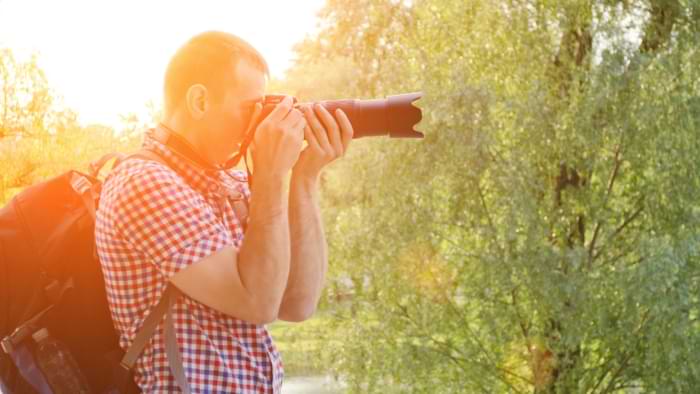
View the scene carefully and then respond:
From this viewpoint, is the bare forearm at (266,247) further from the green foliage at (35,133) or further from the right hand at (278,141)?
the green foliage at (35,133)

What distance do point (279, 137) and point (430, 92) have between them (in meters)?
6.70

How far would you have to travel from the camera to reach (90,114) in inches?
595

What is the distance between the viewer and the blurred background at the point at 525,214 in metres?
7.54

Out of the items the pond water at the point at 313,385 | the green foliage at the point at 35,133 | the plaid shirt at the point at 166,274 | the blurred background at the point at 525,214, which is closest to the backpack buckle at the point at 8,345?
the plaid shirt at the point at 166,274

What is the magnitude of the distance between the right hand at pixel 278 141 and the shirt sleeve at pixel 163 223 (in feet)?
0.35

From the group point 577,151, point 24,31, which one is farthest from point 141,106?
point 577,151

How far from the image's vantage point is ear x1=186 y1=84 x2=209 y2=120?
1.26 meters

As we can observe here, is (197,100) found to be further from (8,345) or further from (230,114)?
(8,345)

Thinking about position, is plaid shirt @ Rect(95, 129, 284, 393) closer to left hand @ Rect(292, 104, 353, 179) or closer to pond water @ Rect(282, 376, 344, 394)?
left hand @ Rect(292, 104, 353, 179)

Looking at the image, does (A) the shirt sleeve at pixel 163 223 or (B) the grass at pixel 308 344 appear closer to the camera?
(A) the shirt sleeve at pixel 163 223

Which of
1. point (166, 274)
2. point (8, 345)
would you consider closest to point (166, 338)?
point (166, 274)

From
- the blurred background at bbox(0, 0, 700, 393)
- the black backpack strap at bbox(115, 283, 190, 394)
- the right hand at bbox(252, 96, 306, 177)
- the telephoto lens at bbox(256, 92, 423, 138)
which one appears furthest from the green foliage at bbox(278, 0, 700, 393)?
the black backpack strap at bbox(115, 283, 190, 394)

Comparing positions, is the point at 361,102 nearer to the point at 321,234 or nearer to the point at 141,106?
the point at 321,234

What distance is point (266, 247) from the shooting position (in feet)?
3.82
